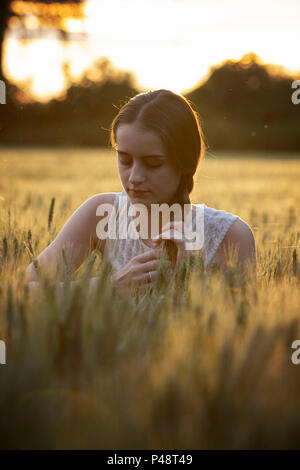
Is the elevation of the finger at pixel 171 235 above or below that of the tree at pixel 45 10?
below

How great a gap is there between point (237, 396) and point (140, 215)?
1.31 meters

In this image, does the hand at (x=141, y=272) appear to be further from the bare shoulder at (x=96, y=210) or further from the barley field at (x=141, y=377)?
the bare shoulder at (x=96, y=210)

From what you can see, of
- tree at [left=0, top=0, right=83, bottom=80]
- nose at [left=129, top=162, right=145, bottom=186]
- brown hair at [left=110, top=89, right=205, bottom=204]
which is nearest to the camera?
nose at [left=129, top=162, right=145, bottom=186]

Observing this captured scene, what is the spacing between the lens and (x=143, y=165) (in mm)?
1766

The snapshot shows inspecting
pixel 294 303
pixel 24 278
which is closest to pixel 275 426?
pixel 294 303

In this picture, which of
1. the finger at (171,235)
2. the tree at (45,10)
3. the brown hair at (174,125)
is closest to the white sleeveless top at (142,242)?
the brown hair at (174,125)

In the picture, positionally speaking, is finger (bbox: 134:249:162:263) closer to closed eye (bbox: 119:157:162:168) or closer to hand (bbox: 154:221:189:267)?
hand (bbox: 154:221:189:267)

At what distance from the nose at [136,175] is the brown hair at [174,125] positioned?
0.15 m

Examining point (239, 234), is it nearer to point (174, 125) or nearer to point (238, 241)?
point (238, 241)

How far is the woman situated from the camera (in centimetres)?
166

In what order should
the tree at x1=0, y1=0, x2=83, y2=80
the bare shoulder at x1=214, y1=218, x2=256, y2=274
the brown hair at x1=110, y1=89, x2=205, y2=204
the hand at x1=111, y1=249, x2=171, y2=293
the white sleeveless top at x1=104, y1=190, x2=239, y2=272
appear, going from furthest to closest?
the tree at x1=0, y1=0, x2=83, y2=80 < the white sleeveless top at x1=104, y1=190, x2=239, y2=272 < the bare shoulder at x1=214, y1=218, x2=256, y2=274 < the brown hair at x1=110, y1=89, x2=205, y2=204 < the hand at x1=111, y1=249, x2=171, y2=293

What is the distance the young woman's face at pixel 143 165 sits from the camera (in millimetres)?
1757

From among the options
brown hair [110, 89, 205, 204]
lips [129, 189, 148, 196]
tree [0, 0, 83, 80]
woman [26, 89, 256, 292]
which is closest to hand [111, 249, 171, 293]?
woman [26, 89, 256, 292]

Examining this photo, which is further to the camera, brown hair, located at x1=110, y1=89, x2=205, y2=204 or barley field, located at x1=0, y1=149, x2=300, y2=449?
brown hair, located at x1=110, y1=89, x2=205, y2=204
